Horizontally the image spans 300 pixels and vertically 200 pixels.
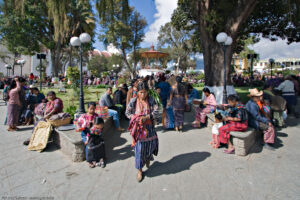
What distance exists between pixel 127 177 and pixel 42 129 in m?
2.70

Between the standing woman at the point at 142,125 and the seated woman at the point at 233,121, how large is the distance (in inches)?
71.3

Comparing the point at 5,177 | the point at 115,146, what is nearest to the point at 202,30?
the point at 115,146

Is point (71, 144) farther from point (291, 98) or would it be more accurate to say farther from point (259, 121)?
point (291, 98)

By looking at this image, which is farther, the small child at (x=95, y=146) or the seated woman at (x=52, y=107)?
the seated woman at (x=52, y=107)

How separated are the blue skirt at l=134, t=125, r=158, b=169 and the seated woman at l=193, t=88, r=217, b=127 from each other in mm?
3366

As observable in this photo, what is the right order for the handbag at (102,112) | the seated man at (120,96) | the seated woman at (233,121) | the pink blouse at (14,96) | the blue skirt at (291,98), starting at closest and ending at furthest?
the seated woman at (233,121) → the handbag at (102,112) → the pink blouse at (14,96) → the seated man at (120,96) → the blue skirt at (291,98)

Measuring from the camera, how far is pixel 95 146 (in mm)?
3818

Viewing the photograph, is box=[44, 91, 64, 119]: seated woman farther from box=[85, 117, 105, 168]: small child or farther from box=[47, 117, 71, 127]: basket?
box=[85, 117, 105, 168]: small child

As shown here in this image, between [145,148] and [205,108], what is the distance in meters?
3.62

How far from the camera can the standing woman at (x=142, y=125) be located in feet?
10.6

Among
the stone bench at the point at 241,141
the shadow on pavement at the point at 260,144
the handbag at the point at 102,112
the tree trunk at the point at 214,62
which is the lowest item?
the shadow on pavement at the point at 260,144

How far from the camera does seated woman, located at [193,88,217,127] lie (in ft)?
20.4

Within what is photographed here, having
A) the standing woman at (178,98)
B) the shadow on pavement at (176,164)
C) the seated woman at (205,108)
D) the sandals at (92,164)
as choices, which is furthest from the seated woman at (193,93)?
the sandals at (92,164)

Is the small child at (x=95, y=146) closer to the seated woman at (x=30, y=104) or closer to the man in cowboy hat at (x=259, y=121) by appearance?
the man in cowboy hat at (x=259, y=121)
